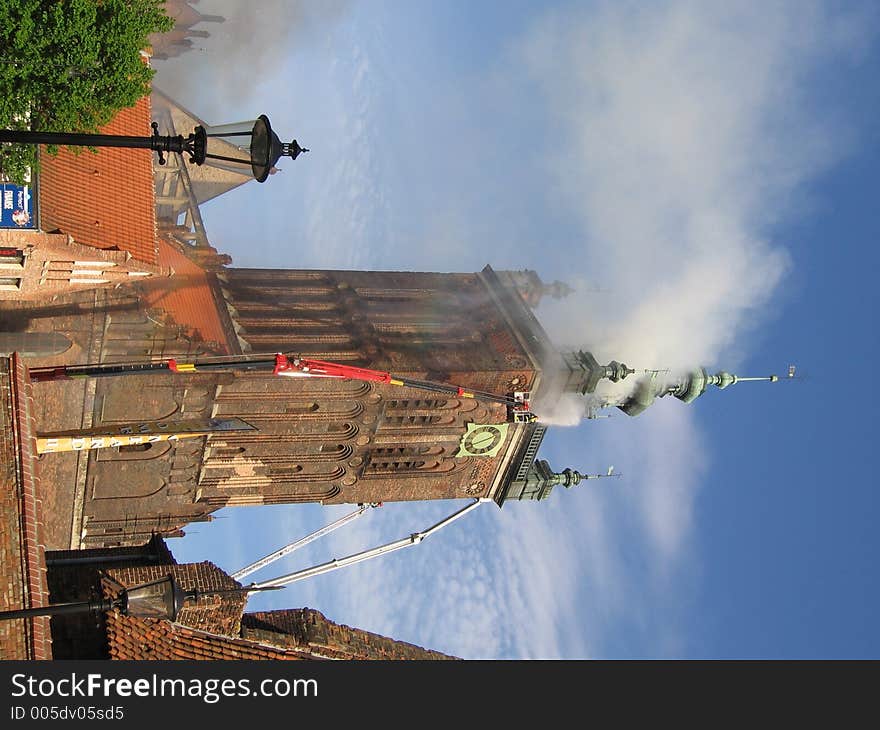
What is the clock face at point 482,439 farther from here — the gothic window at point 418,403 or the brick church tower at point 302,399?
the gothic window at point 418,403

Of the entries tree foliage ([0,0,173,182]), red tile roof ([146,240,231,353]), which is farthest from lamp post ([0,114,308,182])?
red tile roof ([146,240,231,353])

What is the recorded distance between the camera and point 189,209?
5369 centimetres

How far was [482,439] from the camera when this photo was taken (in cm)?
4334

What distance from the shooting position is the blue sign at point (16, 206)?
95.0 ft

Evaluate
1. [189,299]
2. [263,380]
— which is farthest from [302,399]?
[189,299]

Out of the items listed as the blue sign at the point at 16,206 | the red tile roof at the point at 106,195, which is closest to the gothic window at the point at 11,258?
the blue sign at the point at 16,206

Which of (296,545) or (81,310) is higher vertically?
(81,310)

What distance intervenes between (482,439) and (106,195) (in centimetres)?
1837

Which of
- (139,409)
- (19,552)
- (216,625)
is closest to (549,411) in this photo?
(139,409)

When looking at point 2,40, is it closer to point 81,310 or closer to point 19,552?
point 19,552

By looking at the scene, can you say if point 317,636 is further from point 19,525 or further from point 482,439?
point 482,439
